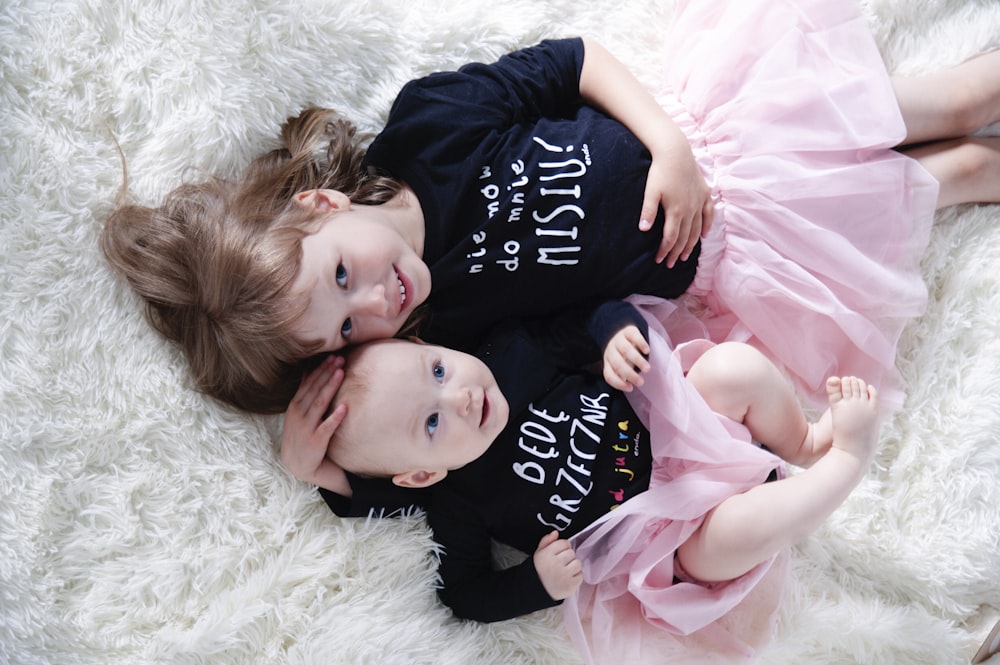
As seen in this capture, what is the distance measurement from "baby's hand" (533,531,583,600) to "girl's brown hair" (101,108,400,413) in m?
0.41

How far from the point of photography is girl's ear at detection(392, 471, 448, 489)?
3.36ft

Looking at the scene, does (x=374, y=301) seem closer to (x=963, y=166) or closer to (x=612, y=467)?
(x=612, y=467)

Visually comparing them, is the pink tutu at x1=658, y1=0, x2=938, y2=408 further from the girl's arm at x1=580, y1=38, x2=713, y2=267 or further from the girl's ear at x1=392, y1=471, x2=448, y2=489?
the girl's ear at x1=392, y1=471, x2=448, y2=489

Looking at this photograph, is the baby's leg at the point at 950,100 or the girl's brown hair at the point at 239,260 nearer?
the girl's brown hair at the point at 239,260

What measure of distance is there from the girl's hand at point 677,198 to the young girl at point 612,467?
0.12 m

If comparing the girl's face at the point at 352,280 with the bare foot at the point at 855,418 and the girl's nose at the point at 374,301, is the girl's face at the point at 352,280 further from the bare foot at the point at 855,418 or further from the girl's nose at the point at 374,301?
the bare foot at the point at 855,418

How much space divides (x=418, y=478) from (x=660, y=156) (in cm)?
54

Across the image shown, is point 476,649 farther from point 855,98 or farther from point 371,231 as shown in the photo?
point 855,98

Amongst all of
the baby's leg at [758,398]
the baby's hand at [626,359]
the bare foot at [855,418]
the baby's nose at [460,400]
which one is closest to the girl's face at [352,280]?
the baby's nose at [460,400]

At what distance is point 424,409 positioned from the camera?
3.17 feet

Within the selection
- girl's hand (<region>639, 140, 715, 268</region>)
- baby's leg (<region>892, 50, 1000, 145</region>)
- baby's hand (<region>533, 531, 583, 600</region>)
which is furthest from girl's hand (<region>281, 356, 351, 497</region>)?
baby's leg (<region>892, 50, 1000, 145</region>)

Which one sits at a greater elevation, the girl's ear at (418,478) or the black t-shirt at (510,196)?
the black t-shirt at (510,196)

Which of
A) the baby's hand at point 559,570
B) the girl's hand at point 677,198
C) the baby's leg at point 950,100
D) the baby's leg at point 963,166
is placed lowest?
the baby's hand at point 559,570

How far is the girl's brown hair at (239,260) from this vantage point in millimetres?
950
